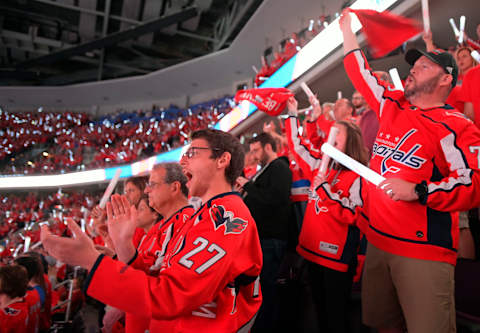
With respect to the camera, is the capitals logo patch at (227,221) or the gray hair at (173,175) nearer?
the capitals logo patch at (227,221)

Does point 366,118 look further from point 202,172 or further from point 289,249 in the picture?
point 202,172

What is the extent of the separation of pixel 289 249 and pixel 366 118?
129cm

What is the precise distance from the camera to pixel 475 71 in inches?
83.4

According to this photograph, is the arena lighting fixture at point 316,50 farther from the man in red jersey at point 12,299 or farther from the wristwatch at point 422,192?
the man in red jersey at point 12,299

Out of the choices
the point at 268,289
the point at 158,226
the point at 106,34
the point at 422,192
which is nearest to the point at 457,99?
the point at 422,192

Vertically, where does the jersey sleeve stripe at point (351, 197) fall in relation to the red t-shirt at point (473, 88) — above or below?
below

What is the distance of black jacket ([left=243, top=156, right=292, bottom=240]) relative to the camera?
2414 mm

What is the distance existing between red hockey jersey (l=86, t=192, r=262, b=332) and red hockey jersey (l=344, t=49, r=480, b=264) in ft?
2.15

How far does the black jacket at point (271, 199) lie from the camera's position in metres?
2.41

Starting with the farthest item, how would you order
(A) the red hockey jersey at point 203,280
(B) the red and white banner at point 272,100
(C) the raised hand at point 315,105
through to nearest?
(B) the red and white banner at point 272,100, (C) the raised hand at point 315,105, (A) the red hockey jersey at point 203,280

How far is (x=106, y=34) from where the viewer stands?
14.3m

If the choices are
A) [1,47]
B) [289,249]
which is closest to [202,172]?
[289,249]

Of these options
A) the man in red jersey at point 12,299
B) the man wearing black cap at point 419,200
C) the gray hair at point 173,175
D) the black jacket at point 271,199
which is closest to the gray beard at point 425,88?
the man wearing black cap at point 419,200

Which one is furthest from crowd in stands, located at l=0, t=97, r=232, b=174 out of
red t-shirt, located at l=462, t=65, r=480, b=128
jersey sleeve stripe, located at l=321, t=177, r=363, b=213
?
red t-shirt, located at l=462, t=65, r=480, b=128
